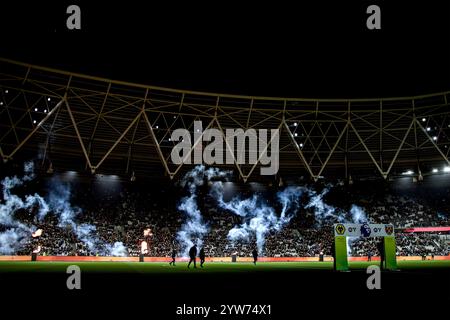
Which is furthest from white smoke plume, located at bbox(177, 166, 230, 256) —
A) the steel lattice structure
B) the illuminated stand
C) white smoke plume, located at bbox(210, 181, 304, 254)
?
the illuminated stand

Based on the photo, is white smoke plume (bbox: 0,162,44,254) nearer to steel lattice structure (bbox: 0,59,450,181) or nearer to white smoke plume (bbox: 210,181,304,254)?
steel lattice structure (bbox: 0,59,450,181)

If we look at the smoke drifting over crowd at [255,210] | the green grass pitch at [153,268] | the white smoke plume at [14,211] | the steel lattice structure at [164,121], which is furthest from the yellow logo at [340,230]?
the white smoke plume at [14,211]

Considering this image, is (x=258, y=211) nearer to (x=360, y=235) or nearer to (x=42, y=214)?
(x=42, y=214)

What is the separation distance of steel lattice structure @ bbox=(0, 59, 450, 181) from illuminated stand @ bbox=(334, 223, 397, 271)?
48.3 feet

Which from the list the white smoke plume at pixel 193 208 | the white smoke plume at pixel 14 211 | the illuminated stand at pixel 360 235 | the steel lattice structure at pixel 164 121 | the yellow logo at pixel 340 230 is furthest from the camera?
the white smoke plume at pixel 193 208

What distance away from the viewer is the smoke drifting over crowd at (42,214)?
35031 mm

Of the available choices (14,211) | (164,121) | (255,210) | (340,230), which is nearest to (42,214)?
(14,211)

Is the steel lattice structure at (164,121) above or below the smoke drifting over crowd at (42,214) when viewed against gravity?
above

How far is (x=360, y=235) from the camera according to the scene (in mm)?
17812

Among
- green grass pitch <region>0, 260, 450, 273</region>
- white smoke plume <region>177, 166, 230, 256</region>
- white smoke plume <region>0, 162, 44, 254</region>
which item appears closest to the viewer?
green grass pitch <region>0, 260, 450, 273</region>

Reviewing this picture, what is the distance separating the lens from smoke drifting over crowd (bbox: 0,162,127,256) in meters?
35.0

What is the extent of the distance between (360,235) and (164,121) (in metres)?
22.5

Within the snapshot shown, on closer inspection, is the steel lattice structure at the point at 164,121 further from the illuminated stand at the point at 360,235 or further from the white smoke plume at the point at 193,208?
the illuminated stand at the point at 360,235
